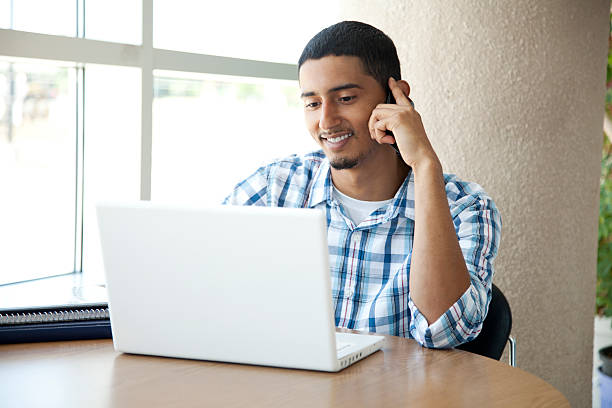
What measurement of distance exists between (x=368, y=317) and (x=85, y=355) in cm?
71

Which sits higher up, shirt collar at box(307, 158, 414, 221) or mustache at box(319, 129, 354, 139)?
mustache at box(319, 129, 354, 139)

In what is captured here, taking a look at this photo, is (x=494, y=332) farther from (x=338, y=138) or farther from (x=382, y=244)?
(x=338, y=138)

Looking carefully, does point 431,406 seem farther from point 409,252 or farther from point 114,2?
point 114,2

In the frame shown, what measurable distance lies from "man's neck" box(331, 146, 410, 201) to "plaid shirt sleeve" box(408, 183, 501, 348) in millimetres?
155

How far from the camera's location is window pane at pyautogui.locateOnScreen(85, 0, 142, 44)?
2.36 meters

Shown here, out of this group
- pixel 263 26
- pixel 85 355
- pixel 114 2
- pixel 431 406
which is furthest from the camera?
pixel 263 26

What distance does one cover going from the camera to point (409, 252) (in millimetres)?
1854

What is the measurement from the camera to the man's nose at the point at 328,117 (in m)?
1.89

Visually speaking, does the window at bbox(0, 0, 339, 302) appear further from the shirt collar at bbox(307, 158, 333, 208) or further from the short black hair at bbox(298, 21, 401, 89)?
the short black hair at bbox(298, 21, 401, 89)

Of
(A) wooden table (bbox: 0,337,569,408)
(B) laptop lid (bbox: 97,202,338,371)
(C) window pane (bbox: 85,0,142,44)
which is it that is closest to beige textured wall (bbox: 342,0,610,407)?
(C) window pane (bbox: 85,0,142,44)

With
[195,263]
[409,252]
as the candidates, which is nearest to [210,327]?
[195,263]

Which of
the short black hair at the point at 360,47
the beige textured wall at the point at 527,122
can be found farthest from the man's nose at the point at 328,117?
A: the beige textured wall at the point at 527,122

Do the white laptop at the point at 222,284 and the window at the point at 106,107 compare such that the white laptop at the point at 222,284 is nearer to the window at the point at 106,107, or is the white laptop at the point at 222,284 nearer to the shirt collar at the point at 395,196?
the shirt collar at the point at 395,196

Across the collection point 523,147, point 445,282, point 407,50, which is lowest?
point 445,282
